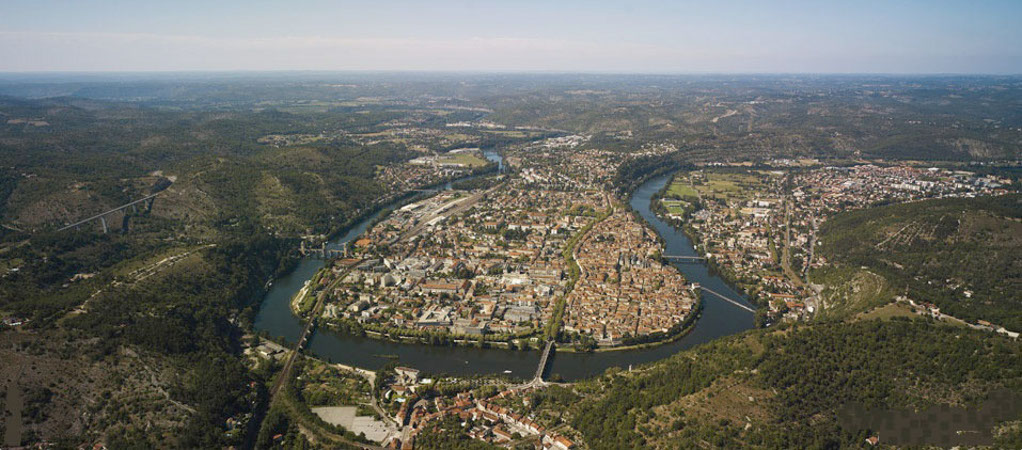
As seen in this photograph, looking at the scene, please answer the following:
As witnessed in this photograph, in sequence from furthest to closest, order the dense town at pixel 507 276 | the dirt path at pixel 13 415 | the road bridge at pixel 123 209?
the road bridge at pixel 123 209 < the dense town at pixel 507 276 < the dirt path at pixel 13 415

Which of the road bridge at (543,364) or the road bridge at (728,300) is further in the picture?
the road bridge at (728,300)

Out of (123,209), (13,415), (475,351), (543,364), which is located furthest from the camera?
(123,209)

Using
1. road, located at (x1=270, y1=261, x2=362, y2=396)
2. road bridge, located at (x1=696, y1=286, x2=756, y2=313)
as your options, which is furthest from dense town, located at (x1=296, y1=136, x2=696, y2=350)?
road bridge, located at (x1=696, y1=286, x2=756, y2=313)

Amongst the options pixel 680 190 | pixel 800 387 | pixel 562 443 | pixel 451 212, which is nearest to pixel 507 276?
pixel 562 443

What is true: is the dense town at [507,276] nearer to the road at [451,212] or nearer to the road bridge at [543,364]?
the road at [451,212]

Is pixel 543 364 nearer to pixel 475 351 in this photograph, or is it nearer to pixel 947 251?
pixel 475 351

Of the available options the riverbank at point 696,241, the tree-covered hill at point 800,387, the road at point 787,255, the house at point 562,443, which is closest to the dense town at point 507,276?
the riverbank at point 696,241

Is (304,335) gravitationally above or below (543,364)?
below

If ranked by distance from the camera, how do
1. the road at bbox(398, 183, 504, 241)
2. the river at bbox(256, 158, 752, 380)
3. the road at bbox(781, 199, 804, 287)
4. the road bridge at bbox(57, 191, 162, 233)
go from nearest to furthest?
the river at bbox(256, 158, 752, 380)
the road at bbox(781, 199, 804, 287)
the road bridge at bbox(57, 191, 162, 233)
the road at bbox(398, 183, 504, 241)

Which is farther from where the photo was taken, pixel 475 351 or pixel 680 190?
pixel 680 190

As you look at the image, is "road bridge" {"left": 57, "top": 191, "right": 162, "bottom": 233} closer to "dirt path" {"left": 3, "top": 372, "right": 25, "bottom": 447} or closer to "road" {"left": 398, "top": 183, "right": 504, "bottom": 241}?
"road" {"left": 398, "top": 183, "right": 504, "bottom": 241}

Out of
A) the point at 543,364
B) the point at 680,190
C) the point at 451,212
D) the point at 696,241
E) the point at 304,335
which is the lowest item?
the point at 304,335
